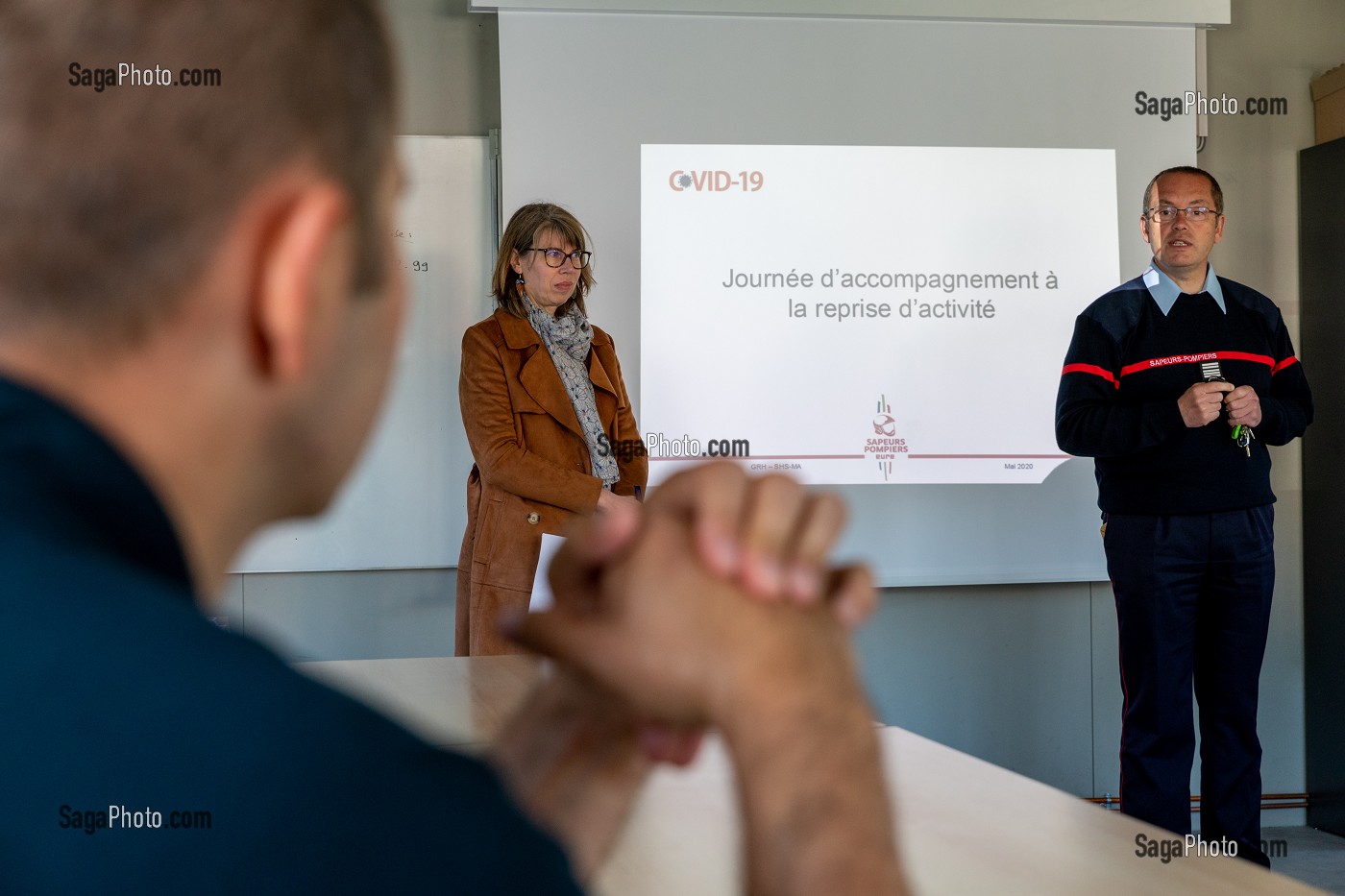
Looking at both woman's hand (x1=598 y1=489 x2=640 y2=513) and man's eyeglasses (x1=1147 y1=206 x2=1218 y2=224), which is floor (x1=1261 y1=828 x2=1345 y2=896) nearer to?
man's eyeglasses (x1=1147 y1=206 x2=1218 y2=224)

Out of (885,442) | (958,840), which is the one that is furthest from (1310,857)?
(958,840)

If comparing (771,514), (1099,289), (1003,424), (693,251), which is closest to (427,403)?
(693,251)

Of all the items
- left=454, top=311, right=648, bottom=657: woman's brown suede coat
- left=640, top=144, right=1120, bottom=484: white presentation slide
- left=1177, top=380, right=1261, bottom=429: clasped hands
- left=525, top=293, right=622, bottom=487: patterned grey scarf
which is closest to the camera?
left=1177, top=380, right=1261, bottom=429: clasped hands

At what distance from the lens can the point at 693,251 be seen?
418 centimetres

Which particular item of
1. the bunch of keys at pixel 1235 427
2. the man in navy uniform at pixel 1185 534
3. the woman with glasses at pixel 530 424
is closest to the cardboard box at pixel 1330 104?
the man in navy uniform at pixel 1185 534

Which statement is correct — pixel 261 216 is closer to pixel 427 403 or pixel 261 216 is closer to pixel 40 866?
pixel 40 866

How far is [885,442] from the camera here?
13.9 ft

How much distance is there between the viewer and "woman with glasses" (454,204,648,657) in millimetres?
3404

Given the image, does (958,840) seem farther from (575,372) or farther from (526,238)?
(526,238)

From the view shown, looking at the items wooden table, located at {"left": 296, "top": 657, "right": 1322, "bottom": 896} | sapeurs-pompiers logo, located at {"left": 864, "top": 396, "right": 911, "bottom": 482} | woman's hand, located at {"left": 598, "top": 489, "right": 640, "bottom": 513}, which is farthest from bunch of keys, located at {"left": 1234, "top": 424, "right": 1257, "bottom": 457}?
wooden table, located at {"left": 296, "top": 657, "right": 1322, "bottom": 896}

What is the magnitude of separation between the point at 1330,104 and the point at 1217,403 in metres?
1.84

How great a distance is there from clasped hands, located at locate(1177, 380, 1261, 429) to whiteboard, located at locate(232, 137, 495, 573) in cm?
223

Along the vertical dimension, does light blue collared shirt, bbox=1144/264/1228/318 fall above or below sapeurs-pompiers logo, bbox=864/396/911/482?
above

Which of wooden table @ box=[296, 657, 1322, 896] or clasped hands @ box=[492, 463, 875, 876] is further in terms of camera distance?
wooden table @ box=[296, 657, 1322, 896]
